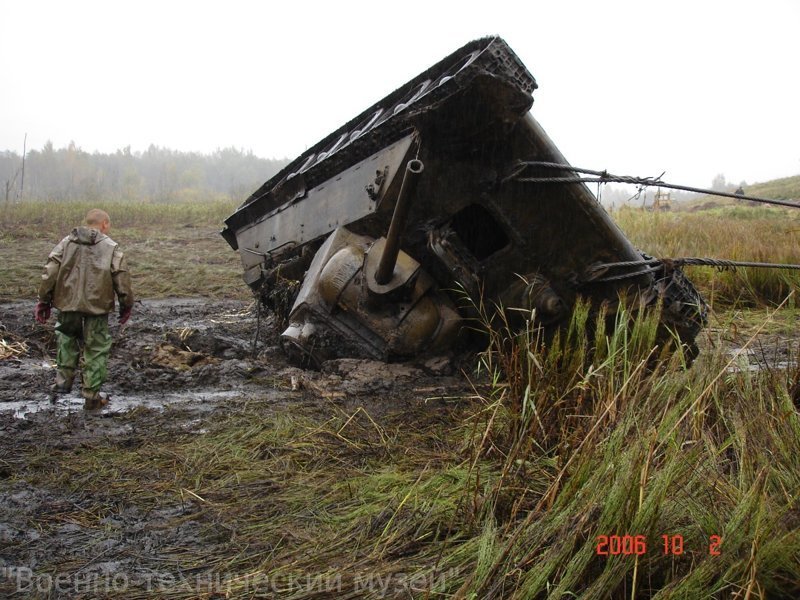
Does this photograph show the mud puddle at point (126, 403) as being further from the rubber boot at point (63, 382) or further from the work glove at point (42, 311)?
the work glove at point (42, 311)

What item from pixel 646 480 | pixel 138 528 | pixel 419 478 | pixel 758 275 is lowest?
pixel 138 528

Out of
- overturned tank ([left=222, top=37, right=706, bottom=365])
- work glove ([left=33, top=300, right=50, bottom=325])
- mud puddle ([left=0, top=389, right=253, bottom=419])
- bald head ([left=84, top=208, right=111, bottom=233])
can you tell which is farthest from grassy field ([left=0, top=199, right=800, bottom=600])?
bald head ([left=84, top=208, right=111, bottom=233])

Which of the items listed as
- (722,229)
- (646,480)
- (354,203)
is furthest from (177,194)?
(646,480)

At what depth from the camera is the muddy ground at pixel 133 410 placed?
2730mm

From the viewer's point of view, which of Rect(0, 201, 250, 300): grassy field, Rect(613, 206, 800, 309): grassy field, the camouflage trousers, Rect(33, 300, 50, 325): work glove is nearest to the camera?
the camouflage trousers

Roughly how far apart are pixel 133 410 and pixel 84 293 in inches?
38.0

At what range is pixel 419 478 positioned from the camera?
3.12 meters

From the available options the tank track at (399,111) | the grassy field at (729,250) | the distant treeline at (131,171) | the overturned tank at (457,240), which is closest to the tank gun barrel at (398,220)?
the overturned tank at (457,240)

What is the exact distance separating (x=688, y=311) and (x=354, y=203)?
2873 mm

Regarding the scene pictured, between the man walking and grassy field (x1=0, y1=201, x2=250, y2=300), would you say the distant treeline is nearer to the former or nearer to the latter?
grassy field (x1=0, y1=201, x2=250, y2=300)

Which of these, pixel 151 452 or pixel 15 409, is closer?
pixel 151 452

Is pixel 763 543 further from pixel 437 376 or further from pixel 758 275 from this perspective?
pixel 758 275
